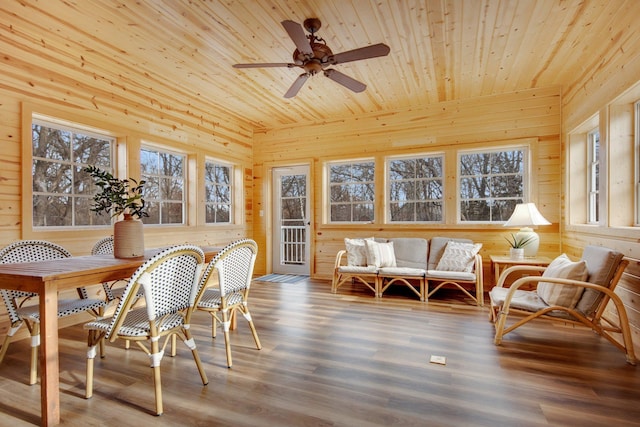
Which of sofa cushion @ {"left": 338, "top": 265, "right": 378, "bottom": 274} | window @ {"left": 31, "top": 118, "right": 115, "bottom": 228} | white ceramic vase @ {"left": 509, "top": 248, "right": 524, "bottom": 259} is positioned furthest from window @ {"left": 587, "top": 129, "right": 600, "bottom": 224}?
window @ {"left": 31, "top": 118, "right": 115, "bottom": 228}

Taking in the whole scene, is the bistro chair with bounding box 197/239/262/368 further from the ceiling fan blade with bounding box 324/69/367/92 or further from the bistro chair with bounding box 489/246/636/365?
the bistro chair with bounding box 489/246/636/365

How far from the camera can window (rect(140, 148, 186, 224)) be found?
4.45 meters

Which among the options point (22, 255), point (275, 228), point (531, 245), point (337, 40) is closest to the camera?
point (22, 255)

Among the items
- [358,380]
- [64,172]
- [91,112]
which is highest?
[91,112]

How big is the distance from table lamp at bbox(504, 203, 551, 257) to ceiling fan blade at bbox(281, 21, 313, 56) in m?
3.14

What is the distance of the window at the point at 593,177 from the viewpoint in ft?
12.3

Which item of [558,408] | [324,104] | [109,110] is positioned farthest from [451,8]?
[109,110]

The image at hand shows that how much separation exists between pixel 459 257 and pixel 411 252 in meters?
0.69

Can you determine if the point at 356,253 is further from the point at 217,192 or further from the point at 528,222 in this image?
the point at 217,192

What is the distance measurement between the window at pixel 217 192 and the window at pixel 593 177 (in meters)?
5.12

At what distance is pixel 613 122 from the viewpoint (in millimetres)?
3035

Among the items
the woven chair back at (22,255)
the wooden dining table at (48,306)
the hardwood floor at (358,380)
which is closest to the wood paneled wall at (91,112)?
the woven chair back at (22,255)

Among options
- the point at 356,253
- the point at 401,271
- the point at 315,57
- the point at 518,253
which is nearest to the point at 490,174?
the point at 518,253

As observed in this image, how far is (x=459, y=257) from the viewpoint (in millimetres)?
4367
